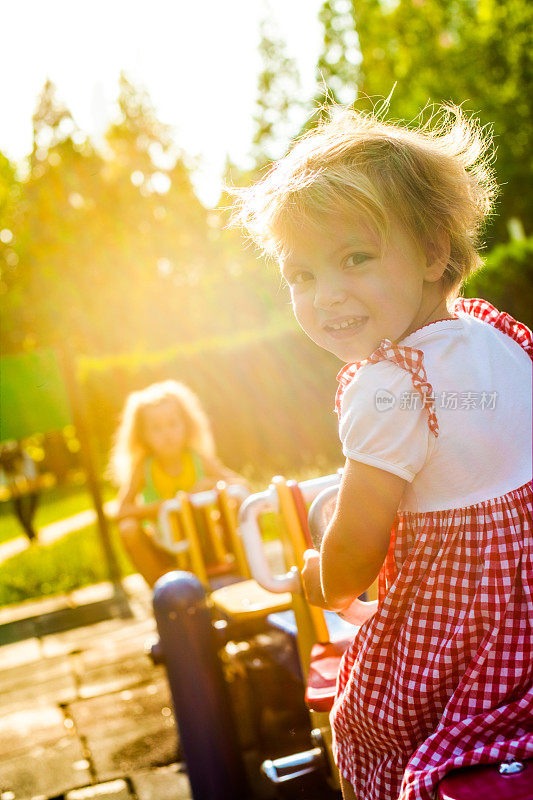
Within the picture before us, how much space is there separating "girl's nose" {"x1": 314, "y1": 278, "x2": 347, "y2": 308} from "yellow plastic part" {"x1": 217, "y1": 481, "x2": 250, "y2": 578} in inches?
101

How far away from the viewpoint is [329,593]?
140 centimetres

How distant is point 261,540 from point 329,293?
3.06 ft

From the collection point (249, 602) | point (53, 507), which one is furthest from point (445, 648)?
Result: point (53, 507)

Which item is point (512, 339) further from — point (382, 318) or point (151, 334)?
point (151, 334)

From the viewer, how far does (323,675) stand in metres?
2.00

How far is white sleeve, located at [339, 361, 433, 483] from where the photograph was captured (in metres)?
1.25

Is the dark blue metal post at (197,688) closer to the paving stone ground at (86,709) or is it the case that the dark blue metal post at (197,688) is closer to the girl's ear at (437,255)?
the paving stone ground at (86,709)

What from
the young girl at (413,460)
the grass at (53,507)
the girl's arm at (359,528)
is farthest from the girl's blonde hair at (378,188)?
the grass at (53,507)

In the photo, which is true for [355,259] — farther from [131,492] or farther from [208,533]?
[131,492]

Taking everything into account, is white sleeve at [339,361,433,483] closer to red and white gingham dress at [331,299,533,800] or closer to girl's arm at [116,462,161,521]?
red and white gingham dress at [331,299,533,800]

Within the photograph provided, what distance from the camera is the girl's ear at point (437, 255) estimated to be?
147cm

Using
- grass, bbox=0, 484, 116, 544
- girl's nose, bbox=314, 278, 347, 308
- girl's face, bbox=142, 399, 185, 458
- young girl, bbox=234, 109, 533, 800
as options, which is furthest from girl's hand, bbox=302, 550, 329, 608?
grass, bbox=0, 484, 116, 544

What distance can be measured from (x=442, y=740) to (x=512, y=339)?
698mm

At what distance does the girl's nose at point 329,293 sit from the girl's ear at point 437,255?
170mm
